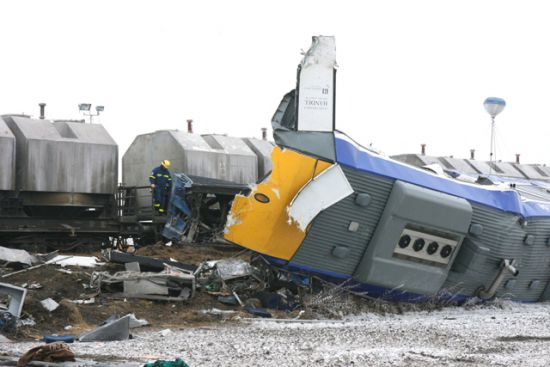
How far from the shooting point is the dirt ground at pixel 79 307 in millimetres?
9680

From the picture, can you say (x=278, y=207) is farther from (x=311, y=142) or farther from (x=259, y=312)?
(x=259, y=312)

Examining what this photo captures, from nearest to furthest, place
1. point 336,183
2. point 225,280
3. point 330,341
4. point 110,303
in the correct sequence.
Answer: point 330,341 → point 110,303 → point 336,183 → point 225,280

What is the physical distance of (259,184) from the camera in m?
12.0

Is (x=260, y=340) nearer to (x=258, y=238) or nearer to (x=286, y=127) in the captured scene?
(x=258, y=238)

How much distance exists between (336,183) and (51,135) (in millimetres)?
10317

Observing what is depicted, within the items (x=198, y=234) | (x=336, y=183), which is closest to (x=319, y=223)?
(x=336, y=183)

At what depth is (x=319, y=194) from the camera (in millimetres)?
11531

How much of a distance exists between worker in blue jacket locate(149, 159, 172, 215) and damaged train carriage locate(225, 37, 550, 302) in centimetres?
733

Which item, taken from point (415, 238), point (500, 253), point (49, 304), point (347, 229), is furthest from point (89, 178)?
point (49, 304)

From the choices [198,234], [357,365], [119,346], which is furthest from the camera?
[198,234]

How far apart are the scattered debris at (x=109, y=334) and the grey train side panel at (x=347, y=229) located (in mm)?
3583

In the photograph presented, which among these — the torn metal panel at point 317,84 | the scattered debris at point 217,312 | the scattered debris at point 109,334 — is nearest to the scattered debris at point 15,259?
the scattered debris at point 217,312

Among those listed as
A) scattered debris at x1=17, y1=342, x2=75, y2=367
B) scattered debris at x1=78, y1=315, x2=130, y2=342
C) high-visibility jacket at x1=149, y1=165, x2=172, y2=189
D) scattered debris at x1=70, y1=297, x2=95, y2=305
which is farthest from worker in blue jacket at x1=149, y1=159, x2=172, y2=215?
scattered debris at x1=17, y1=342, x2=75, y2=367

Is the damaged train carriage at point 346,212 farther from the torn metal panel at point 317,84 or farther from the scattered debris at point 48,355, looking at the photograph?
the scattered debris at point 48,355
